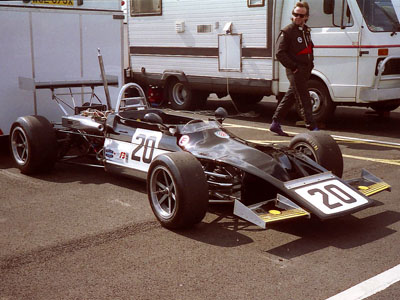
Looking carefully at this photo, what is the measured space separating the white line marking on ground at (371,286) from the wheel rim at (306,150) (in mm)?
2001

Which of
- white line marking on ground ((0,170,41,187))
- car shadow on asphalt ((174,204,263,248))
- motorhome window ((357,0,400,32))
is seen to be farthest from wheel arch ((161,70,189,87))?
car shadow on asphalt ((174,204,263,248))

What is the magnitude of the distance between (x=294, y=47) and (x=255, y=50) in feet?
6.93

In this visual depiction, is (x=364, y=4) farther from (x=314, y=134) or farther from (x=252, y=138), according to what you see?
(x=314, y=134)

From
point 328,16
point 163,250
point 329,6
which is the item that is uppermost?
point 329,6

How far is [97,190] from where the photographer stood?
253 inches

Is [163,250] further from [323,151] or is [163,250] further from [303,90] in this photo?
[303,90]

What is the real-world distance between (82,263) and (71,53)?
16.9 ft

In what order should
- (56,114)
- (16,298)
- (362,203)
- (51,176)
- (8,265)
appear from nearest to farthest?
(16,298), (8,265), (362,203), (51,176), (56,114)

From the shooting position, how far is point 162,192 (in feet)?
16.7

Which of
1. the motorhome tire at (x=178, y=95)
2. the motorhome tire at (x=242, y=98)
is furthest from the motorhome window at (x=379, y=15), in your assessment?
the motorhome tire at (x=178, y=95)

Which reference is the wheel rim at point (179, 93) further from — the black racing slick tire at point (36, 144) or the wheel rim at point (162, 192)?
the wheel rim at point (162, 192)

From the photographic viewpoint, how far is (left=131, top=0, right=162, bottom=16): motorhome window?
13.0 m

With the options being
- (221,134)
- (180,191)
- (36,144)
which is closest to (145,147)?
(221,134)

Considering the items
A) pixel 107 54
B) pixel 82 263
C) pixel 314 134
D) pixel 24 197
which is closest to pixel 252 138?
pixel 107 54
